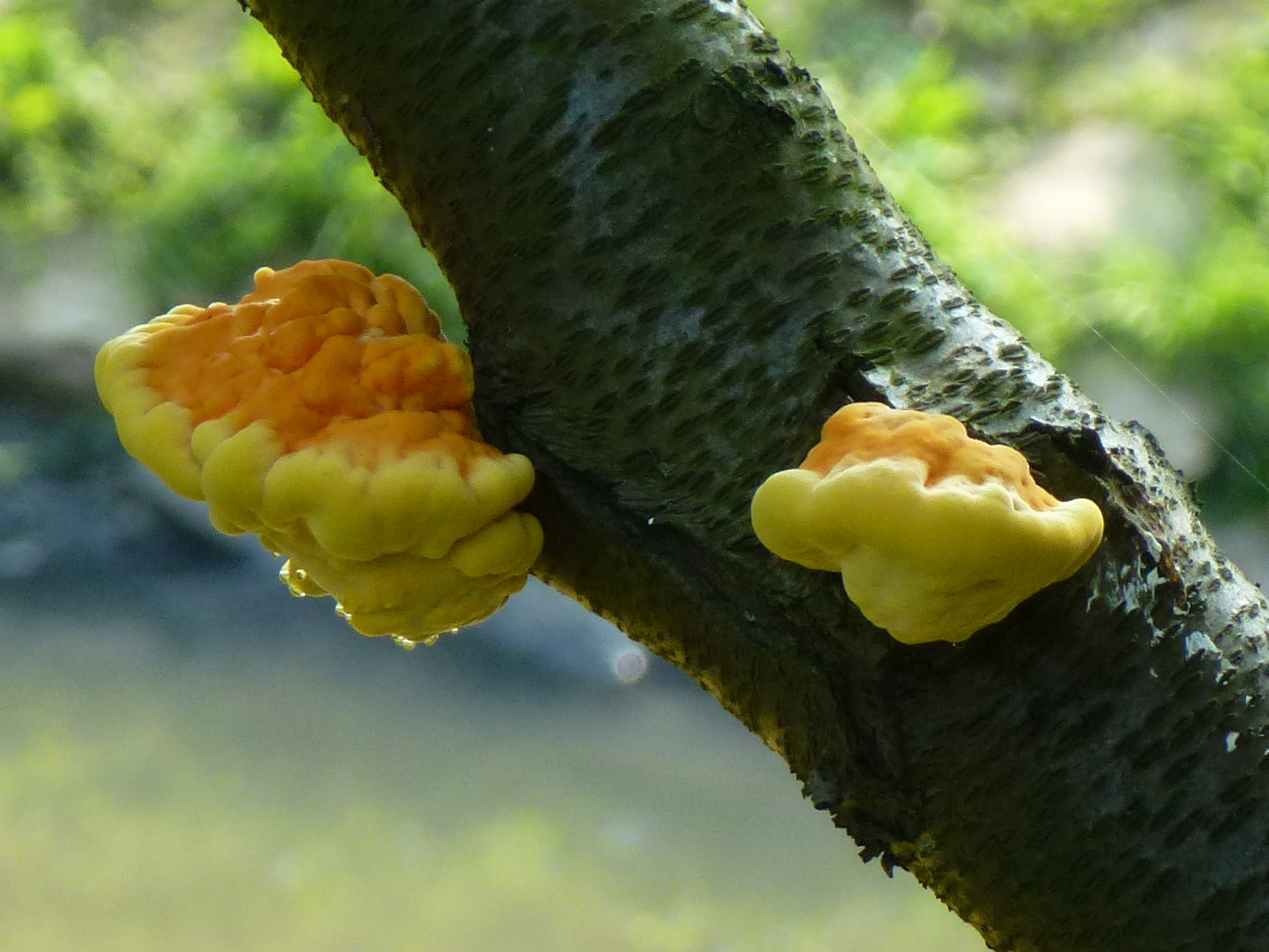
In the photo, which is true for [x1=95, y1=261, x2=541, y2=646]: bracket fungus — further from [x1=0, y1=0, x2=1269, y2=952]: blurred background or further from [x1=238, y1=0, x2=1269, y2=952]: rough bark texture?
[x1=0, y1=0, x2=1269, y2=952]: blurred background

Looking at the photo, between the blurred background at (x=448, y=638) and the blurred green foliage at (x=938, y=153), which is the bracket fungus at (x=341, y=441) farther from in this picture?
the blurred background at (x=448, y=638)

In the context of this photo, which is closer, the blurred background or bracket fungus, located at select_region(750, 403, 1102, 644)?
bracket fungus, located at select_region(750, 403, 1102, 644)

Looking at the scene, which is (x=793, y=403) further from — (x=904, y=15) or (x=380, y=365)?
(x=904, y=15)

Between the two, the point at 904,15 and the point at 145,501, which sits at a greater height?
the point at 904,15

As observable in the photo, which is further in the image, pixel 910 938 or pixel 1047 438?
pixel 910 938

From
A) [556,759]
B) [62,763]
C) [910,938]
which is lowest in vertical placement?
[62,763]

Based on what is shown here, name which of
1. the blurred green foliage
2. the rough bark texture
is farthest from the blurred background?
the rough bark texture

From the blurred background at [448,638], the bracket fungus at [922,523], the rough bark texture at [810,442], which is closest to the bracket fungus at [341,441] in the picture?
the rough bark texture at [810,442]

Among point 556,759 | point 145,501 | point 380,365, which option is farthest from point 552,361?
point 145,501
